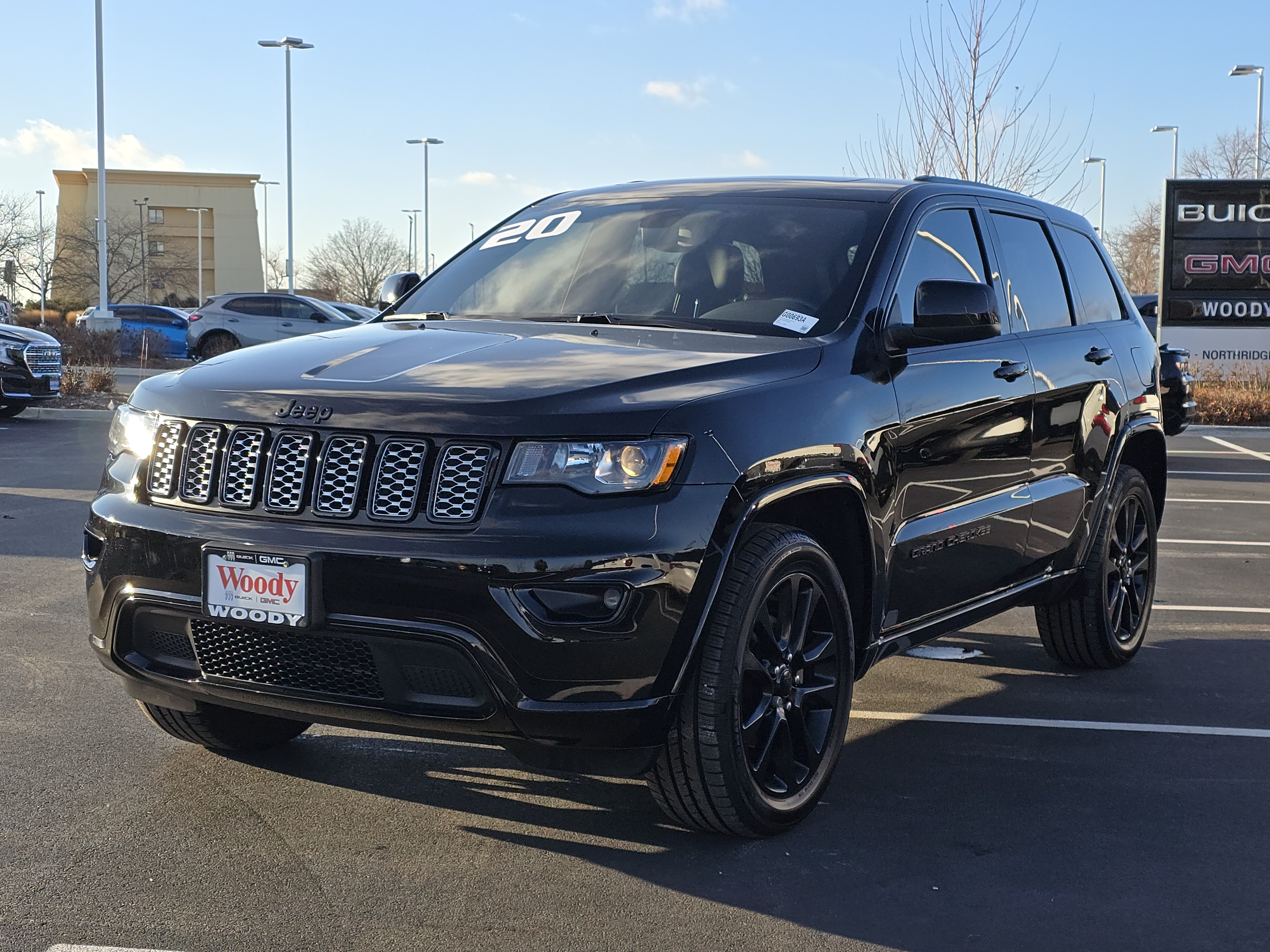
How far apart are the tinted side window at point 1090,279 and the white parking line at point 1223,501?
6.27m

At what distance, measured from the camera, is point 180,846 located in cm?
375

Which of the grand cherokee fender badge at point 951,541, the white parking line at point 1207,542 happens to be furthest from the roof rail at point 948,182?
the white parking line at point 1207,542

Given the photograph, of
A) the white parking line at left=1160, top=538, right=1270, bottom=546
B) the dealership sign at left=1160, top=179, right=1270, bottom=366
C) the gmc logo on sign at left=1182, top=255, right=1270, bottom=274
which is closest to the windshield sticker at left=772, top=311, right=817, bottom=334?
the white parking line at left=1160, top=538, right=1270, bottom=546

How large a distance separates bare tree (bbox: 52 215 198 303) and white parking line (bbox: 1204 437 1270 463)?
67.7 m

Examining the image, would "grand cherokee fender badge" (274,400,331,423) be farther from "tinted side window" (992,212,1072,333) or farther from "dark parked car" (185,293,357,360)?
"dark parked car" (185,293,357,360)

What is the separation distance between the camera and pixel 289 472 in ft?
11.7

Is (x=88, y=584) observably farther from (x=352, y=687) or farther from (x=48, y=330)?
(x=48, y=330)

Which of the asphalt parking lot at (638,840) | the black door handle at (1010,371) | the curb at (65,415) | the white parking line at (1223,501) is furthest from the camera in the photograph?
the curb at (65,415)

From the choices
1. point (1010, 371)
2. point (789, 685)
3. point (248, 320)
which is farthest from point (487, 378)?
point (248, 320)

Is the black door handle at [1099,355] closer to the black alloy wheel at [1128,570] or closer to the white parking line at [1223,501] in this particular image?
the black alloy wheel at [1128,570]

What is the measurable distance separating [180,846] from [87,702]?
65.6 inches

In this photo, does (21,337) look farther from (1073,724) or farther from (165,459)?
(1073,724)

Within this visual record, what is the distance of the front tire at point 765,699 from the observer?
11.7 ft

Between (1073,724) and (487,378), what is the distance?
280cm
